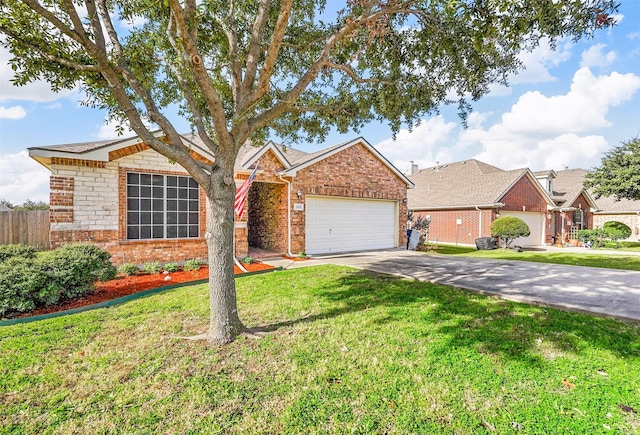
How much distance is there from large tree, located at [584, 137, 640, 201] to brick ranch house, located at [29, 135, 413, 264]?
1631cm

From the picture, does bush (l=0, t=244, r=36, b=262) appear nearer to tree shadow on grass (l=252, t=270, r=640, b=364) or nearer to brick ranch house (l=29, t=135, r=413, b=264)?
brick ranch house (l=29, t=135, r=413, b=264)

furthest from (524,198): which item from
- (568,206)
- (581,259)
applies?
(581,259)

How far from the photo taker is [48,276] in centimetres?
568

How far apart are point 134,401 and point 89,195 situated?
7.77 m

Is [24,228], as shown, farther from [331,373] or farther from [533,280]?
[533,280]

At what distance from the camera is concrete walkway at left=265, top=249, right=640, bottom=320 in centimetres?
550

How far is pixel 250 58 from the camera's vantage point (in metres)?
4.65

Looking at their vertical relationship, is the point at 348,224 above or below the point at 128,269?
above

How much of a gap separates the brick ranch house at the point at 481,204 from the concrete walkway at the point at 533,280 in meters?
10.1

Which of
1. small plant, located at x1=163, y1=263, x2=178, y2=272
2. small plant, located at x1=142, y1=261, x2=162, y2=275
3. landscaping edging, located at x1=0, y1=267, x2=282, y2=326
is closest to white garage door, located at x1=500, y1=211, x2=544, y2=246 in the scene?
landscaping edging, located at x1=0, y1=267, x2=282, y2=326

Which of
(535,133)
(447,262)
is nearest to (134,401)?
(447,262)

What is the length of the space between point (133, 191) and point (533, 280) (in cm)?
1146

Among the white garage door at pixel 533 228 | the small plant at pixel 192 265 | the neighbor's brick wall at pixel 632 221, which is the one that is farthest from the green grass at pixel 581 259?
the neighbor's brick wall at pixel 632 221

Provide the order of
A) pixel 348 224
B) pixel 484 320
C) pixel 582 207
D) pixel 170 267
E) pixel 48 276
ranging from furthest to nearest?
pixel 582 207
pixel 348 224
pixel 170 267
pixel 48 276
pixel 484 320
